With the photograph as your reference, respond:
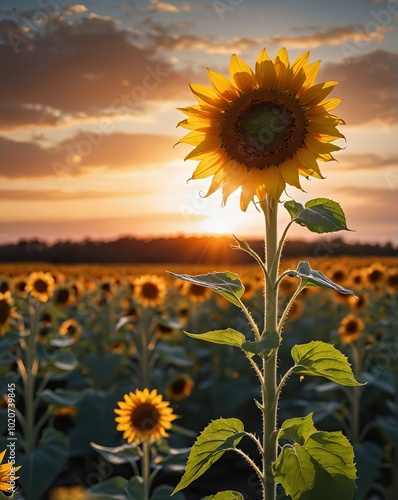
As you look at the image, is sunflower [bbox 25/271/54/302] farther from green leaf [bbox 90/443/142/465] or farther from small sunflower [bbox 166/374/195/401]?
green leaf [bbox 90/443/142/465]

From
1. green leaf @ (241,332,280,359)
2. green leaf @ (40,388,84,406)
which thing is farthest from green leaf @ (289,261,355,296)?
green leaf @ (40,388,84,406)

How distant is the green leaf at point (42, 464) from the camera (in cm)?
449

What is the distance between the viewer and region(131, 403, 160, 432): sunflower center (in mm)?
3514

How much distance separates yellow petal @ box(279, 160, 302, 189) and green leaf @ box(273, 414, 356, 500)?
2.58 feet

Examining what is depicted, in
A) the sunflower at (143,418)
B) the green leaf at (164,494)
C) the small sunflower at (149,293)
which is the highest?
the small sunflower at (149,293)

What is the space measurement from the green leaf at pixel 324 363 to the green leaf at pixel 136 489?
1.49 meters

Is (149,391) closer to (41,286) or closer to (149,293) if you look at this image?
(149,293)

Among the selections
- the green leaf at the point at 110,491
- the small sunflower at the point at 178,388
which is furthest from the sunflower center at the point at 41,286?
the green leaf at the point at 110,491

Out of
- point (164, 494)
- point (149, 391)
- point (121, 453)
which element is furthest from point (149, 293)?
point (164, 494)

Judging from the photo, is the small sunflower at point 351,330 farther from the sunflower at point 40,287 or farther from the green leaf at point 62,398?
the sunflower at point 40,287

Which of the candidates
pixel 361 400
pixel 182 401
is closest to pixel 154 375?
pixel 182 401

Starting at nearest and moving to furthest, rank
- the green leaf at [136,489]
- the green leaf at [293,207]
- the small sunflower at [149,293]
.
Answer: the green leaf at [293,207] < the green leaf at [136,489] < the small sunflower at [149,293]

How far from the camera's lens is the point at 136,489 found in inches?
131

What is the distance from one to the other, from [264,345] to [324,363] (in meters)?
0.23
